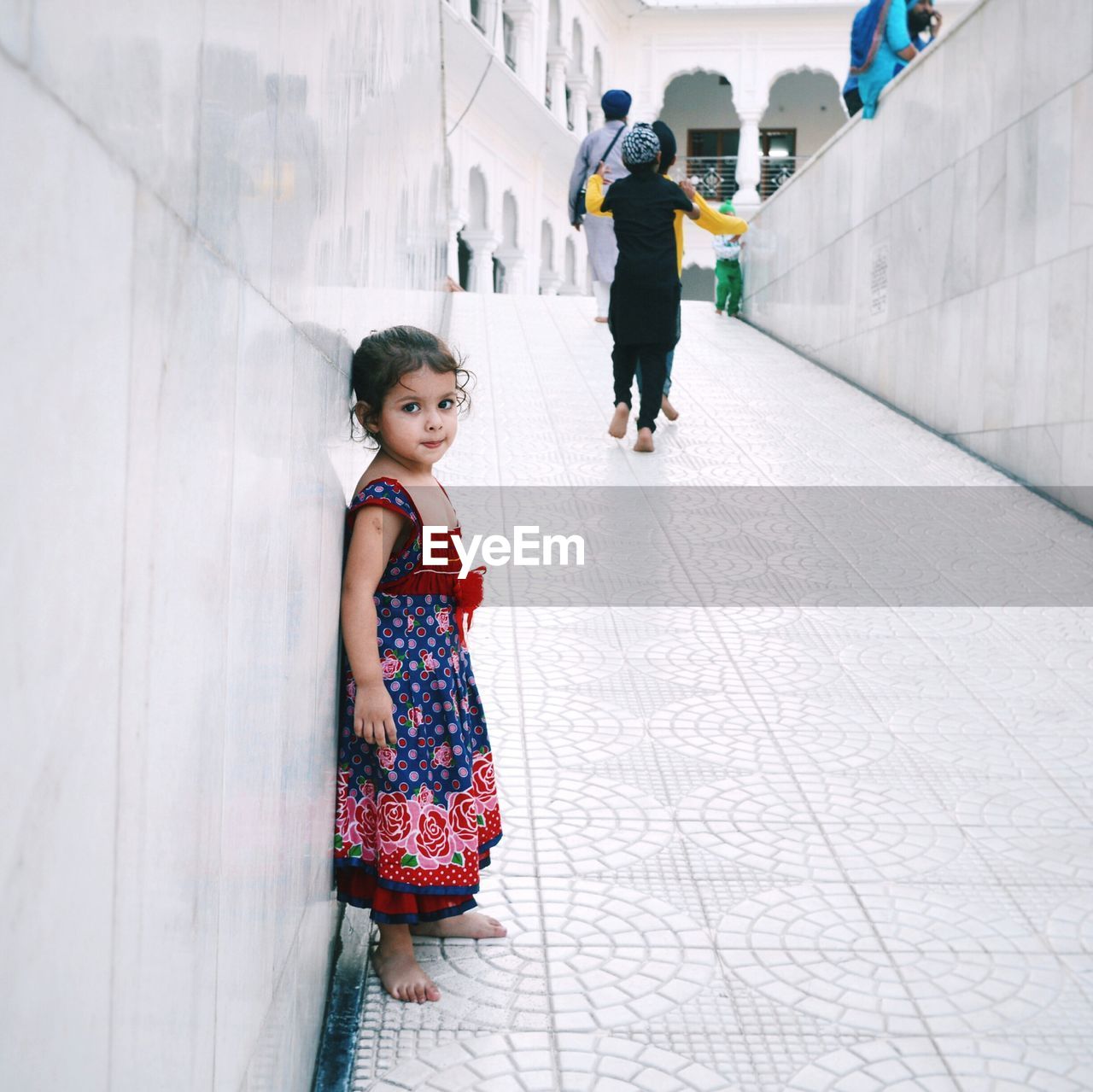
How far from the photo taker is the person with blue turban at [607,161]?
23.6 ft

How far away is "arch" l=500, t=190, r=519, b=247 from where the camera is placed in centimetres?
2022

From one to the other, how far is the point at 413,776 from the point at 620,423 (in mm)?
4007

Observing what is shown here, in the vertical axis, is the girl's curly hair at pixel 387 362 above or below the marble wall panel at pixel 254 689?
above

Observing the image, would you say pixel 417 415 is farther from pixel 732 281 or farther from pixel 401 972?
pixel 732 281

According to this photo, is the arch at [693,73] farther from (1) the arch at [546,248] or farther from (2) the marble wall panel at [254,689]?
(2) the marble wall panel at [254,689]

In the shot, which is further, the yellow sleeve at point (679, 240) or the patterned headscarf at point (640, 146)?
the yellow sleeve at point (679, 240)

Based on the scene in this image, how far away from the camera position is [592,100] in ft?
80.8

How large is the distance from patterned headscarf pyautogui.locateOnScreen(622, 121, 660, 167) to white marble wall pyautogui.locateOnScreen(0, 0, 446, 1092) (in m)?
4.25

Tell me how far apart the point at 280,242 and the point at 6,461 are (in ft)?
2.34

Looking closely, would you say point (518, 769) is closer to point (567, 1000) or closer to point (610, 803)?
point (610, 803)

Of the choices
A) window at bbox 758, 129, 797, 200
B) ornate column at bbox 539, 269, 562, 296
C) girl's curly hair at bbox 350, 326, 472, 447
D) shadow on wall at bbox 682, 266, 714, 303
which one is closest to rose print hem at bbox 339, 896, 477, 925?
girl's curly hair at bbox 350, 326, 472, 447

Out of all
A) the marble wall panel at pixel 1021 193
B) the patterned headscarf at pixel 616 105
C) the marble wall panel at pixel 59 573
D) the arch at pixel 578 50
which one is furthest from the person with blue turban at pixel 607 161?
the arch at pixel 578 50

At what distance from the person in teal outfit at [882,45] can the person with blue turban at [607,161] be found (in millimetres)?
1549
